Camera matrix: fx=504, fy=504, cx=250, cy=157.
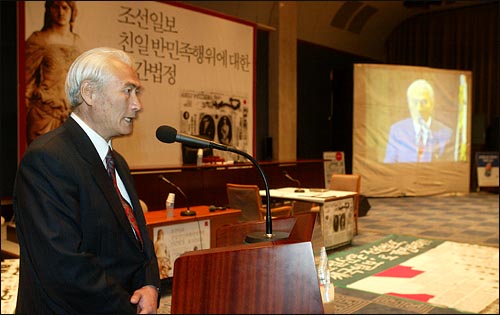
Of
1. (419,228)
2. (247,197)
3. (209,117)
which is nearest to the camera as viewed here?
(247,197)

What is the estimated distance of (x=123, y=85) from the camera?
1.16 meters

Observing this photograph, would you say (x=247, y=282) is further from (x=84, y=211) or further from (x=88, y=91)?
(x=88, y=91)

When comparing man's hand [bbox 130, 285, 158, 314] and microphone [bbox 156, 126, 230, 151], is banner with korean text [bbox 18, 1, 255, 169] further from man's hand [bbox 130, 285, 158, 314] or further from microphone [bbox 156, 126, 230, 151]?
man's hand [bbox 130, 285, 158, 314]

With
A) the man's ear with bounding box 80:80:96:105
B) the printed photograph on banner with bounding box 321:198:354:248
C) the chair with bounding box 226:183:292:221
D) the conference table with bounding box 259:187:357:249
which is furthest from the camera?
the printed photograph on banner with bounding box 321:198:354:248

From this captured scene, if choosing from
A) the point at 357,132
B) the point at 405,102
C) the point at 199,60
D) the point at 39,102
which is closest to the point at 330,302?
the point at 199,60

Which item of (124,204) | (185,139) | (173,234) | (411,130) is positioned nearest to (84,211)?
(124,204)

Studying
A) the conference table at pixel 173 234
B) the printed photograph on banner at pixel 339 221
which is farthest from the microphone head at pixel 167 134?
the printed photograph on banner at pixel 339 221

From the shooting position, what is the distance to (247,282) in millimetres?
731

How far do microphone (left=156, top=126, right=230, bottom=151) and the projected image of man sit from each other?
9.35 metres

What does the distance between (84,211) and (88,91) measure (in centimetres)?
28

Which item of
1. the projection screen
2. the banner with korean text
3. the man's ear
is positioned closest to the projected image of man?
the projection screen

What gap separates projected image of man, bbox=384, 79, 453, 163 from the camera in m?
10.4

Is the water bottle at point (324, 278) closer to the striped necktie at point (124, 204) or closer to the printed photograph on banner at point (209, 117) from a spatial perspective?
the striped necktie at point (124, 204)

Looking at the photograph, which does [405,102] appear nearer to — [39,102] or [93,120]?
[39,102]
